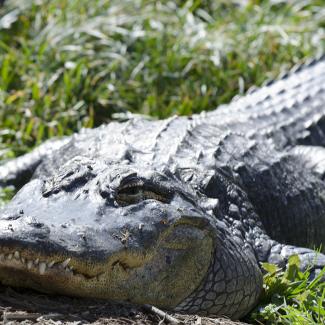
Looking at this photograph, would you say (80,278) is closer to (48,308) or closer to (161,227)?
(48,308)

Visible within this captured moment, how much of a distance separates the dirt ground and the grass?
9.68 feet

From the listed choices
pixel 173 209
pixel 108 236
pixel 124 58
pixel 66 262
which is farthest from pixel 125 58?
pixel 66 262

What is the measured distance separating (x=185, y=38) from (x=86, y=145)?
3172 millimetres

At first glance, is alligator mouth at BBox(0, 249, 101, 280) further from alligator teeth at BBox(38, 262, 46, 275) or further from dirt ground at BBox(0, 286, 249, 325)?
dirt ground at BBox(0, 286, 249, 325)

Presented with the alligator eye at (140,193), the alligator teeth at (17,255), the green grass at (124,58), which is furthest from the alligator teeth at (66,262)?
the green grass at (124,58)

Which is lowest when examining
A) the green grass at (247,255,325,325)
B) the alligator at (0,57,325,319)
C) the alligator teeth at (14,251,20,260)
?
the green grass at (247,255,325,325)

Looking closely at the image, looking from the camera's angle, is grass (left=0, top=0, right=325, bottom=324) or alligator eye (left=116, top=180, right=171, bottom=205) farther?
grass (left=0, top=0, right=325, bottom=324)

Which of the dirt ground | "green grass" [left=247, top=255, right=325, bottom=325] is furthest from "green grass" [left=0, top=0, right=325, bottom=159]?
the dirt ground

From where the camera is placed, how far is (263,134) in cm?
561

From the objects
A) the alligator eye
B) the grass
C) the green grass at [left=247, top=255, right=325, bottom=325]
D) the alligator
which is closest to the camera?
the alligator

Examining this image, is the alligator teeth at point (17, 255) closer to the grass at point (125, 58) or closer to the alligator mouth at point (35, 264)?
the alligator mouth at point (35, 264)

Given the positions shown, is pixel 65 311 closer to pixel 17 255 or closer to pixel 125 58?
pixel 17 255

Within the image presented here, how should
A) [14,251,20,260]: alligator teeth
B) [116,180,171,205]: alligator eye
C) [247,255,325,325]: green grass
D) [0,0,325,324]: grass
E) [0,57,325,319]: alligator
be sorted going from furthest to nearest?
[0,0,325,324]: grass, [247,255,325,325]: green grass, [116,180,171,205]: alligator eye, [0,57,325,319]: alligator, [14,251,20,260]: alligator teeth

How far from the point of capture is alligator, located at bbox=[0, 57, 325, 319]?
11.4 ft
